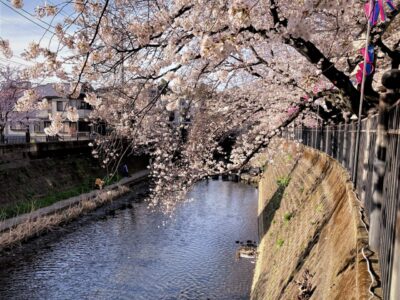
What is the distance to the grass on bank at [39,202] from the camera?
21.3 metres

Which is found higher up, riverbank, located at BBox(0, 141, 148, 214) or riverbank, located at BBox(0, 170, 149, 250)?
riverbank, located at BBox(0, 141, 148, 214)

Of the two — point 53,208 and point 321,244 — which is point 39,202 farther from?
point 321,244

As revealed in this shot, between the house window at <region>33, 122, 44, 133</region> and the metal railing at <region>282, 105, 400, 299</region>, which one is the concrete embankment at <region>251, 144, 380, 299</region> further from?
the house window at <region>33, 122, 44, 133</region>

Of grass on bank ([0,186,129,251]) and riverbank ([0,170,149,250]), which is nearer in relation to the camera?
grass on bank ([0,186,129,251])

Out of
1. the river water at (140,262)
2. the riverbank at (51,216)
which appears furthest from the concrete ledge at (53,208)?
the river water at (140,262)

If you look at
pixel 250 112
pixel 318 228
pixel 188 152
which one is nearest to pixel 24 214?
pixel 188 152

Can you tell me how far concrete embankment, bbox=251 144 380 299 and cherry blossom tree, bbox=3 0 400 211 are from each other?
196cm

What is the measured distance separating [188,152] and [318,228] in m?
7.76

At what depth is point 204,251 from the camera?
18.5 metres

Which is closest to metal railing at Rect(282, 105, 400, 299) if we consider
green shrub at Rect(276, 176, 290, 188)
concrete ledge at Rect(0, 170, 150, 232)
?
green shrub at Rect(276, 176, 290, 188)

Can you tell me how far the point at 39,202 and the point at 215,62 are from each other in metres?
21.0

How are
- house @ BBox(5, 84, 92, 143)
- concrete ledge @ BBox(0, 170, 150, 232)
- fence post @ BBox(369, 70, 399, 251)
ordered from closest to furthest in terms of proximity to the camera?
fence post @ BBox(369, 70, 399, 251) < concrete ledge @ BBox(0, 170, 150, 232) < house @ BBox(5, 84, 92, 143)

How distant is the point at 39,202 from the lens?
2416 cm

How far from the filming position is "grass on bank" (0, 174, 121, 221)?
2127 cm
